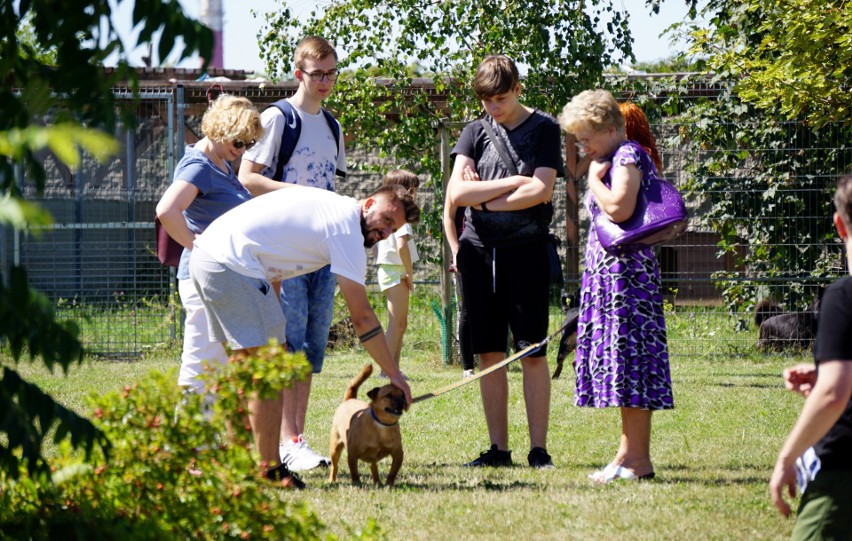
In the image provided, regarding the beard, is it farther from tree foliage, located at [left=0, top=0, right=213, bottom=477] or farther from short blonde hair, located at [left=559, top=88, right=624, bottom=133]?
tree foliage, located at [left=0, top=0, right=213, bottom=477]

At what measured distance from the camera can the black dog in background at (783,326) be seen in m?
10.6

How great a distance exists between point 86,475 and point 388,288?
21.4ft

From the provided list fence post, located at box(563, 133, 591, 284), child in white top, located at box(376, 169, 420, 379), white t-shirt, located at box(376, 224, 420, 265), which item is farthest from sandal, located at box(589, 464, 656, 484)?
fence post, located at box(563, 133, 591, 284)

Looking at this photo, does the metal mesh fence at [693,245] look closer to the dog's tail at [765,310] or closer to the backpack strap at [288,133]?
the dog's tail at [765,310]

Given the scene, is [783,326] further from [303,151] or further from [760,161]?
[303,151]

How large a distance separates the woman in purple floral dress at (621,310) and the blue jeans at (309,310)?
1.40 meters

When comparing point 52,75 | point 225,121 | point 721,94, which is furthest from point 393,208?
point 721,94

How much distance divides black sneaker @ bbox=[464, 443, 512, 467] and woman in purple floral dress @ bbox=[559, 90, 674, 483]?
63 centimetres

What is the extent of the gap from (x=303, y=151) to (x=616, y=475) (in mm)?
2310

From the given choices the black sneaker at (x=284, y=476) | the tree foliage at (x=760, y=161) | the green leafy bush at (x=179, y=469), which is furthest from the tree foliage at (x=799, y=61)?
the green leafy bush at (x=179, y=469)

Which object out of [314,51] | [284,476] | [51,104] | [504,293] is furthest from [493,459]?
[51,104]

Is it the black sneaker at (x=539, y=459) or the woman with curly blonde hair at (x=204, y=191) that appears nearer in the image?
the woman with curly blonde hair at (x=204, y=191)

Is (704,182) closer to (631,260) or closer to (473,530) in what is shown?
(631,260)

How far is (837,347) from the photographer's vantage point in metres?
2.83
